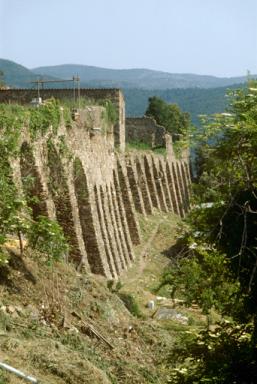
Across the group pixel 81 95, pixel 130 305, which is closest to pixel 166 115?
pixel 81 95

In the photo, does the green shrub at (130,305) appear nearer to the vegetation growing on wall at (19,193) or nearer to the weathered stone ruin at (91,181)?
the weathered stone ruin at (91,181)

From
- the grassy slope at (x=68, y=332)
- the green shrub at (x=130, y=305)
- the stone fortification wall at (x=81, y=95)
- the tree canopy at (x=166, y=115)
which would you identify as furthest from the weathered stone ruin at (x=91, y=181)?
the tree canopy at (x=166, y=115)

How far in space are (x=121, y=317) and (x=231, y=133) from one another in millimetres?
6106

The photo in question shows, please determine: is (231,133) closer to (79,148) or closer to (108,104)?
(79,148)

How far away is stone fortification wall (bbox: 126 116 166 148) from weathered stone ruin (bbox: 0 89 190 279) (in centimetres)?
478

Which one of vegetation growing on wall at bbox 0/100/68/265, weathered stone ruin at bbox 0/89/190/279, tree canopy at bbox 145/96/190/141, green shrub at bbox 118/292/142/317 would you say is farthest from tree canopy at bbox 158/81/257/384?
tree canopy at bbox 145/96/190/141

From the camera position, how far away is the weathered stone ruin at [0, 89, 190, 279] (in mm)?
20891

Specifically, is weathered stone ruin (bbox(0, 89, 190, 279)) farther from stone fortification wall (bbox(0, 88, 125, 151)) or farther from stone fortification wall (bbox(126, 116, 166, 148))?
stone fortification wall (bbox(126, 116, 166, 148))

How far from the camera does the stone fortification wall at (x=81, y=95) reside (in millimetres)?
34000

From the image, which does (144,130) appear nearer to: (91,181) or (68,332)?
(91,181)

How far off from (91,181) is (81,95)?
8446mm

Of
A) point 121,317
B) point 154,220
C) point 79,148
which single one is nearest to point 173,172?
point 154,220

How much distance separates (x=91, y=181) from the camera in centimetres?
2636

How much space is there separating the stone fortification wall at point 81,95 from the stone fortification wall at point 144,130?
11.6 metres
